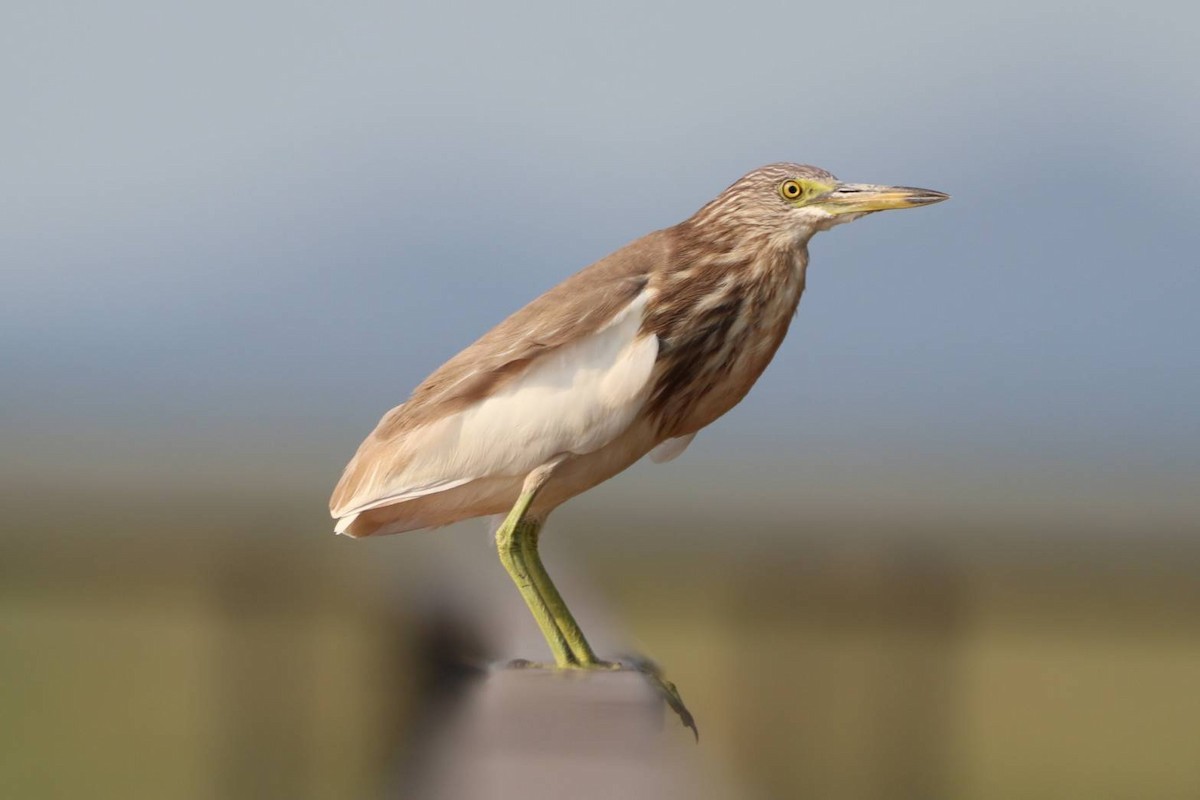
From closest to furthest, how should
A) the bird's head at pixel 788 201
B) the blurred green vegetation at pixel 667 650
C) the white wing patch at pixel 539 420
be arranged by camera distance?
the white wing patch at pixel 539 420, the bird's head at pixel 788 201, the blurred green vegetation at pixel 667 650

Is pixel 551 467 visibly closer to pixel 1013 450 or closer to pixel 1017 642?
pixel 1017 642

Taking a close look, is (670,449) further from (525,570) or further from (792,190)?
(792,190)

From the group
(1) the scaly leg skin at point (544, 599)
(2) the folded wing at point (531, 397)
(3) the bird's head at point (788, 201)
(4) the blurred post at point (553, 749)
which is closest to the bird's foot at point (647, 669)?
(1) the scaly leg skin at point (544, 599)

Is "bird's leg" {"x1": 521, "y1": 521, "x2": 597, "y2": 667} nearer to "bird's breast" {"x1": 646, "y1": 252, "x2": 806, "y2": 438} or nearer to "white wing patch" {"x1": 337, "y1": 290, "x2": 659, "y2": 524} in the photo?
"white wing patch" {"x1": 337, "y1": 290, "x2": 659, "y2": 524}

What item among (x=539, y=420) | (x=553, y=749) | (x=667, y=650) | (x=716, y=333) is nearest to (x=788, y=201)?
(x=716, y=333)

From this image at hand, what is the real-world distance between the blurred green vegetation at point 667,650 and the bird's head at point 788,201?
0.72 m

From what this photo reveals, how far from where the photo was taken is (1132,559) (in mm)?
10477

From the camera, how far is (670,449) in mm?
3473

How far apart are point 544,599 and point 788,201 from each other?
0.80m

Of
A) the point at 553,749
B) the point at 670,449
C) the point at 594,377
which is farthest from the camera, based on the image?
the point at 670,449

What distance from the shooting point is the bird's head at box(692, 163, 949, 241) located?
3.20m

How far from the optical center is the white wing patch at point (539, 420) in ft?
10.1

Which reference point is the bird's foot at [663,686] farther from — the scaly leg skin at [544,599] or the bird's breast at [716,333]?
the bird's breast at [716,333]

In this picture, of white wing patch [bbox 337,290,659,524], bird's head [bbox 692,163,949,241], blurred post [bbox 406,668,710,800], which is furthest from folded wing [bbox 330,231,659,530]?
blurred post [bbox 406,668,710,800]
